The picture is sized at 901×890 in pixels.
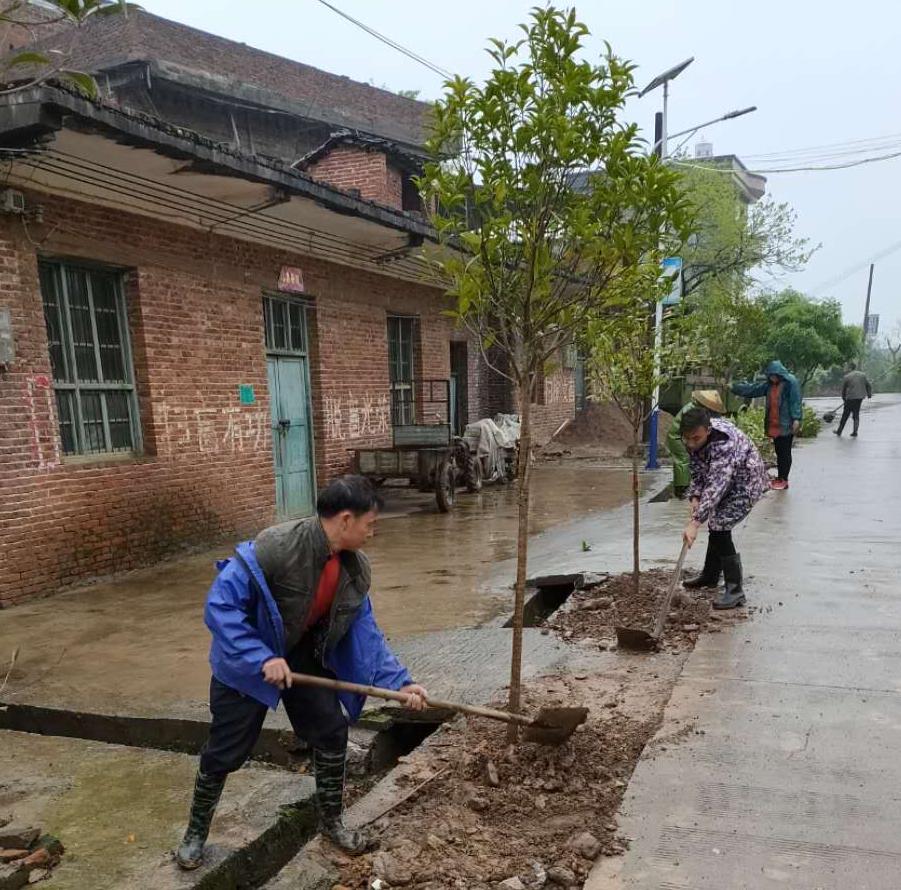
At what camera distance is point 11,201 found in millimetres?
5945

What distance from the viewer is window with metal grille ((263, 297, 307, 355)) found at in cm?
914

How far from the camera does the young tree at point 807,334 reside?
80.1ft

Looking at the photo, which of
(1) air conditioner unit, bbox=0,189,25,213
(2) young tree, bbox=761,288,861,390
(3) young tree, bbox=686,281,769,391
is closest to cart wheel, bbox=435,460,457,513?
(1) air conditioner unit, bbox=0,189,25,213

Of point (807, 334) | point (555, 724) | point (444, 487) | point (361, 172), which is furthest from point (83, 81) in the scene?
point (807, 334)

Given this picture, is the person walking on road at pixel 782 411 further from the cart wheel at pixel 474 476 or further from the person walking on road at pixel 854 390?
the person walking on road at pixel 854 390

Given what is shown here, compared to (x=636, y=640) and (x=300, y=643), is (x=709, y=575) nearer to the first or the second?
(x=636, y=640)

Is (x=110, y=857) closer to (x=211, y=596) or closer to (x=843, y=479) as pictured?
(x=211, y=596)

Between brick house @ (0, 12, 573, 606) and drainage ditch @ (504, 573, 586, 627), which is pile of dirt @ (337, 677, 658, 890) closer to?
brick house @ (0, 12, 573, 606)

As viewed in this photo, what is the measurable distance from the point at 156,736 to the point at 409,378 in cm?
893

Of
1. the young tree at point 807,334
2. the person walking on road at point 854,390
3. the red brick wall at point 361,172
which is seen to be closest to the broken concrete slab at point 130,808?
the red brick wall at point 361,172

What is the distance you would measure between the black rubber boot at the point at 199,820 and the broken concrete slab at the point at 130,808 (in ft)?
0.15

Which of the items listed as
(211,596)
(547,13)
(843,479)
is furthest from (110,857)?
(843,479)

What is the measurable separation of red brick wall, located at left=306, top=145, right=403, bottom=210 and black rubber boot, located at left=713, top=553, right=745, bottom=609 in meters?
9.02

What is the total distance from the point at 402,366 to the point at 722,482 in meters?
7.77
